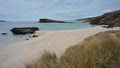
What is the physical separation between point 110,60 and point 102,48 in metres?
0.75

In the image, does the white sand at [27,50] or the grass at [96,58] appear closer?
the grass at [96,58]

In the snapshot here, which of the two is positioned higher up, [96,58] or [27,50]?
[96,58]

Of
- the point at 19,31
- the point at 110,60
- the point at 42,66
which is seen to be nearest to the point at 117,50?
the point at 110,60

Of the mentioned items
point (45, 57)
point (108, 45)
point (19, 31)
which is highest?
point (108, 45)

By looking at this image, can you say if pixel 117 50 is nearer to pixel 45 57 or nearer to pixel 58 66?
pixel 58 66

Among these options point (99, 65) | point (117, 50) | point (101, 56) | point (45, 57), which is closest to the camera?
point (99, 65)

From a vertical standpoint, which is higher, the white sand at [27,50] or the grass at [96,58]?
the grass at [96,58]

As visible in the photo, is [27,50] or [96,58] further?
[27,50]

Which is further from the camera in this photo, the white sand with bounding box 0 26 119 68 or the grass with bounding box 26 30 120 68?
the white sand with bounding box 0 26 119 68

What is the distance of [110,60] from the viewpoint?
4.95 m

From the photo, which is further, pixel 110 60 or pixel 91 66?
pixel 110 60

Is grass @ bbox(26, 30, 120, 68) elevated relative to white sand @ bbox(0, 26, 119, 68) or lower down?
elevated

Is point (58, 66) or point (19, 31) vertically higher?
point (58, 66)

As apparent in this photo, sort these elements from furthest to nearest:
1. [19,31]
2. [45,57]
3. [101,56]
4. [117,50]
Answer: [19,31], [45,57], [117,50], [101,56]
